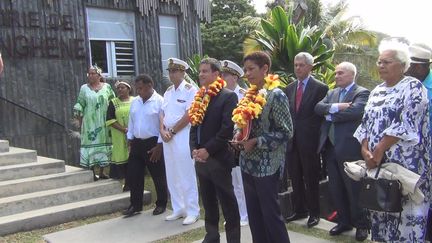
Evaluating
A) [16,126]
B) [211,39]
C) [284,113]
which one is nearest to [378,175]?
[284,113]

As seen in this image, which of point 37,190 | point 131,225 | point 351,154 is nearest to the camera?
point 351,154

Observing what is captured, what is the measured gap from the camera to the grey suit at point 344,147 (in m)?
4.45

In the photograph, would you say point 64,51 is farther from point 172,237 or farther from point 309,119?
point 309,119

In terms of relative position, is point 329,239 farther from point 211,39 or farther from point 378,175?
point 211,39

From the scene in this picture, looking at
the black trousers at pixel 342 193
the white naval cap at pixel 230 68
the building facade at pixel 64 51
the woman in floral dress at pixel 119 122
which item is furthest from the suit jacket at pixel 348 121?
the building facade at pixel 64 51

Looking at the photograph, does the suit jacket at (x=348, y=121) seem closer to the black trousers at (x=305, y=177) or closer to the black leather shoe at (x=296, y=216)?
the black trousers at (x=305, y=177)

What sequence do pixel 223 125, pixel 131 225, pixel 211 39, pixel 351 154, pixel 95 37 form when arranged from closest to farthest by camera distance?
pixel 223 125 → pixel 351 154 → pixel 131 225 → pixel 95 37 → pixel 211 39

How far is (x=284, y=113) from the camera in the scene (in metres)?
3.52

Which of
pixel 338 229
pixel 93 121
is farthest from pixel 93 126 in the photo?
pixel 338 229

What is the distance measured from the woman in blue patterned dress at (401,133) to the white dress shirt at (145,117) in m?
3.05

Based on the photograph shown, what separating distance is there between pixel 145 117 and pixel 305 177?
218cm

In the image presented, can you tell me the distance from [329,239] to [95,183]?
12.0 feet

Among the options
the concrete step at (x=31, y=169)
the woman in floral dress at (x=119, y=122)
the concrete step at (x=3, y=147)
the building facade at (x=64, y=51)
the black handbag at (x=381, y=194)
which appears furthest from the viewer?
the building facade at (x=64, y=51)

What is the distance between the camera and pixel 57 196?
6.07m
